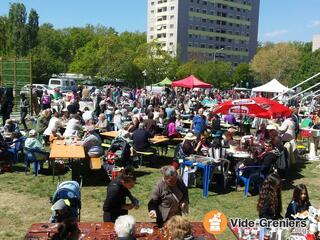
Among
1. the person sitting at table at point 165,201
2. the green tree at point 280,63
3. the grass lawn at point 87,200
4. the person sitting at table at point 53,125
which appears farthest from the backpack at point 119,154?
the green tree at point 280,63

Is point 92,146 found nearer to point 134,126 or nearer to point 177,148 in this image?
point 177,148

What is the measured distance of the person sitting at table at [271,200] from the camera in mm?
6305

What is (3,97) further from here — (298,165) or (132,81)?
(132,81)

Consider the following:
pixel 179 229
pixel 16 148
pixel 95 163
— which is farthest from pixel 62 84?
pixel 179 229

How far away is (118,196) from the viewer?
5.73m

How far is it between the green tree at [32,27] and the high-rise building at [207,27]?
31539 millimetres

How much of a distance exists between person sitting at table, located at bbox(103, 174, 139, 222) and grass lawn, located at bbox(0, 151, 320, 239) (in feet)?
8.21

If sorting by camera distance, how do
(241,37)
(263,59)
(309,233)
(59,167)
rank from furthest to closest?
(241,37)
(263,59)
(59,167)
(309,233)

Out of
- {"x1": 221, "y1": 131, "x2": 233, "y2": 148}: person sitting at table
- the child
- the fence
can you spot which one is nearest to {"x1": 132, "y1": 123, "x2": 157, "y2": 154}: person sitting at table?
{"x1": 221, "y1": 131, "x2": 233, "y2": 148}: person sitting at table

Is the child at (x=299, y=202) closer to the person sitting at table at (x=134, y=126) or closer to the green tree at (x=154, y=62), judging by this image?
the person sitting at table at (x=134, y=126)

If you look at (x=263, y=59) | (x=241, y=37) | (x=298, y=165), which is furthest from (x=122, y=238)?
(x=241, y=37)

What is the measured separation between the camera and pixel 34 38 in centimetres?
7406

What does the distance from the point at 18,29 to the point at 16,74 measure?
51444 millimetres

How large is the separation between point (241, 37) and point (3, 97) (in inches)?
4140
